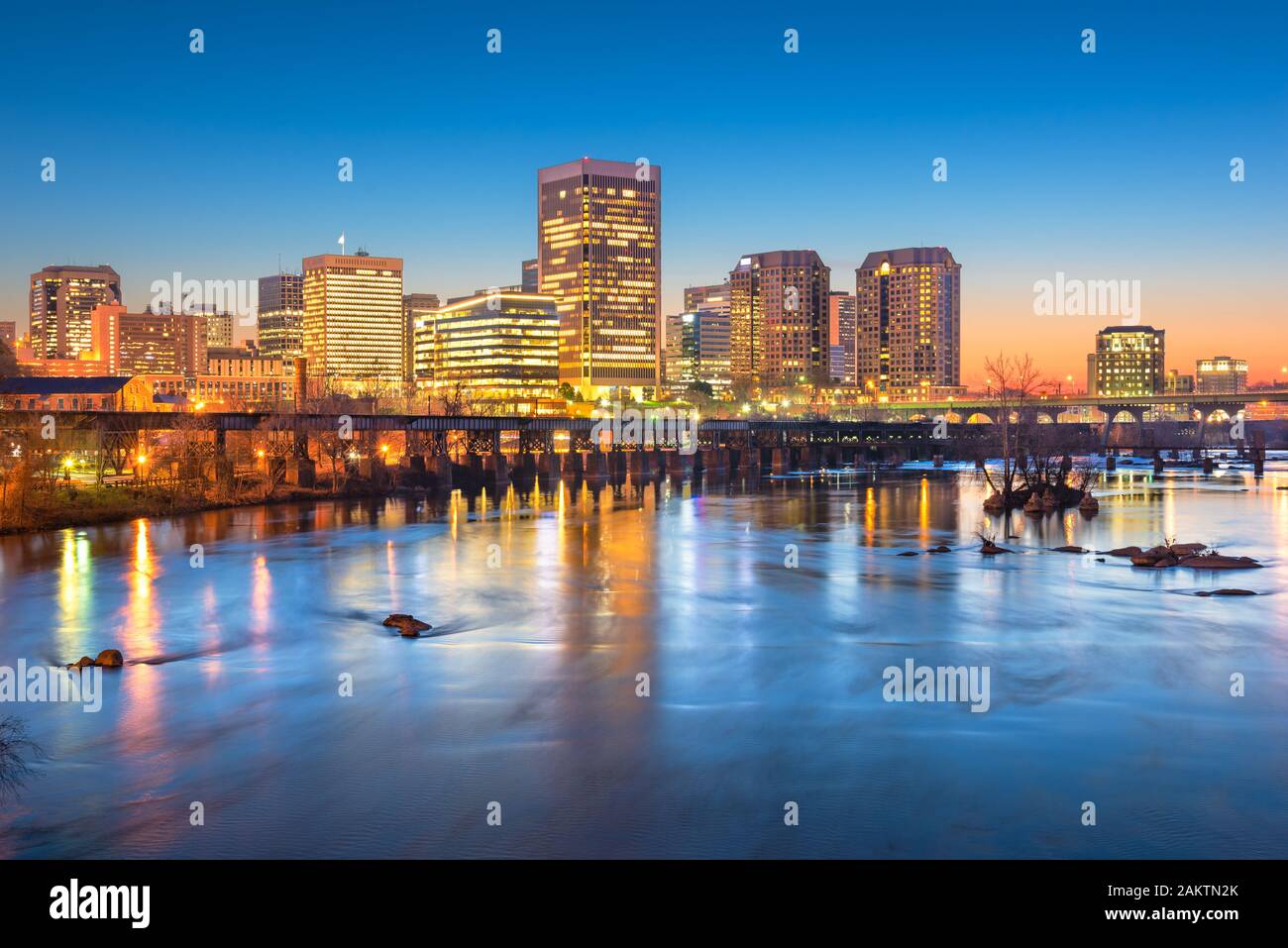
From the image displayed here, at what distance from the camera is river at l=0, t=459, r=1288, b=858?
18906 millimetres

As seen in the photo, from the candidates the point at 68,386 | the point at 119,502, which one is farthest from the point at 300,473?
the point at 68,386

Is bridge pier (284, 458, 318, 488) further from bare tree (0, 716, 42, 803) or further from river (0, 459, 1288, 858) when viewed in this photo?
bare tree (0, 716, 42, 803)

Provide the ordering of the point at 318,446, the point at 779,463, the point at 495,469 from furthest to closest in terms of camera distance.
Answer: the point at 779,463, the point at 495,469, the point at 318,446

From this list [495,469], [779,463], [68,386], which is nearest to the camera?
[495,469]

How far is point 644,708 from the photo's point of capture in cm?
2662

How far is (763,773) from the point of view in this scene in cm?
2164

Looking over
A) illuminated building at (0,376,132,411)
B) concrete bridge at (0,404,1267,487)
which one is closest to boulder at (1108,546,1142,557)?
concrete bridge at (0,404,1267,487)

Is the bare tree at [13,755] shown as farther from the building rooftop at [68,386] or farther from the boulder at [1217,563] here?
the building rooftop at [68,386]

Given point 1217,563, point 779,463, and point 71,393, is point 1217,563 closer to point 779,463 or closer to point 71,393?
point 779,463

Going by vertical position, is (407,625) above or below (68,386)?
below
